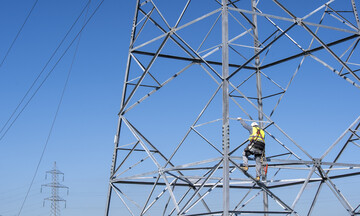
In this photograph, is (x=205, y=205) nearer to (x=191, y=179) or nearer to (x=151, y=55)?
(x=191, y=179)

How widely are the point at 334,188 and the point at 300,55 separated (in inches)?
175

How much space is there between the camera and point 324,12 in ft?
55.7

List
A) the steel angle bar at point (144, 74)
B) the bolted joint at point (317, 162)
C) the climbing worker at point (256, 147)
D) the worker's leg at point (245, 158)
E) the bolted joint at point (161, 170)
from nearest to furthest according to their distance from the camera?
the worker's leg at point (245, 158)
the bolted joint at point (317, 162)
the climbing worker at point (256, 147)
the bolted joint at point (161, 170)
the steel angle bar at point (144, 74)

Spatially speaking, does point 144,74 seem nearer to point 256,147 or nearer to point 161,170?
point 161,170

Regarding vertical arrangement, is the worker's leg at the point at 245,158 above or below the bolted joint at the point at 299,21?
below

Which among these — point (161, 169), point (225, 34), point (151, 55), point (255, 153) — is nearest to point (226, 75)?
point (225, 34)

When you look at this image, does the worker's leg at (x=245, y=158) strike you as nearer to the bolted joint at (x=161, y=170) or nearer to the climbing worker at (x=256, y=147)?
→ the climbing worker at (x=256, y=147)

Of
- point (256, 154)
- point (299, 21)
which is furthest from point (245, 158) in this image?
point (299, 21)

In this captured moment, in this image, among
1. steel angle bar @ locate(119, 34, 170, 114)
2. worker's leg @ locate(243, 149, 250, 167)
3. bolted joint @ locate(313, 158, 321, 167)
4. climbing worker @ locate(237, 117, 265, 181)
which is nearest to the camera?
worker's leg @ locate(243, 149, 250, 167)

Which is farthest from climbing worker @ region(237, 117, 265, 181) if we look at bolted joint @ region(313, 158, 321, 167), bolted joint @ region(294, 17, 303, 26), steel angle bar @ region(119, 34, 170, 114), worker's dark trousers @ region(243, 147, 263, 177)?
steel angle bar @ region(119, 34, 170, 114)

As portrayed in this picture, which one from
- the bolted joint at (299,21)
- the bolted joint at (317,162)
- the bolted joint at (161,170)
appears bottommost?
the bolted joint at (317,162)

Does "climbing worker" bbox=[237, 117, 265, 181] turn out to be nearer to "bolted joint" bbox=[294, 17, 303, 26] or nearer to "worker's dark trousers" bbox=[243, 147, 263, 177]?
"worker's dark trousers" bbox=[243, 147, 263, 177]

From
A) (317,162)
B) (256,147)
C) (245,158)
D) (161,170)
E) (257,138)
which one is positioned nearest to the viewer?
(245,158)

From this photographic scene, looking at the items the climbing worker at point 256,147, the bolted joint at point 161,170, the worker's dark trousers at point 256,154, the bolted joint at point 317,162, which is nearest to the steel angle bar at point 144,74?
the bolted joint at point 161,170
